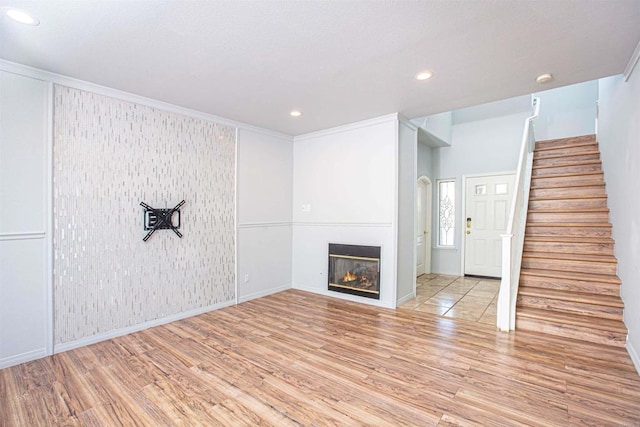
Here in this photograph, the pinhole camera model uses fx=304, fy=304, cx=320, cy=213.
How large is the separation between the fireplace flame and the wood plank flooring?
111 centimetres

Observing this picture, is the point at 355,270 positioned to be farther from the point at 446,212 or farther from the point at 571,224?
the point at 446,212

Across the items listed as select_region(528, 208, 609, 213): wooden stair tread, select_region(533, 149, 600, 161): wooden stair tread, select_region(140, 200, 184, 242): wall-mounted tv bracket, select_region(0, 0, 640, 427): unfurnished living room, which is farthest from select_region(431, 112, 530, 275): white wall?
select_region(140, 200, 184, 242): wall-mounted tv bracket

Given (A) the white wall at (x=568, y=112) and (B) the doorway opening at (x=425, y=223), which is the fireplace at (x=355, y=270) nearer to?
(B) the doorway opening at (x=425, y=223)

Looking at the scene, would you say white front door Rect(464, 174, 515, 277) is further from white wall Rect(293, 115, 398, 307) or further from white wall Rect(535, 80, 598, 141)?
white wall Rect(293, 115, 398, 307)

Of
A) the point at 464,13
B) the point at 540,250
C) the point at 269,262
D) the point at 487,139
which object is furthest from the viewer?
the point at 487,139

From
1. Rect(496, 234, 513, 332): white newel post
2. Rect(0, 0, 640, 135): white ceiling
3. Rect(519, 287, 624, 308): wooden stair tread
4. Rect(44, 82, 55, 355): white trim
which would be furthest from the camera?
Rect(496, 234, 513, 332): white newel post

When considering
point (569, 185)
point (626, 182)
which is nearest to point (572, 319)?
point (626, 182)

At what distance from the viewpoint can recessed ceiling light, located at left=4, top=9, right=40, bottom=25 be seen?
2006 millimetres

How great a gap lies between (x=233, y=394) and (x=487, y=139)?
629cm

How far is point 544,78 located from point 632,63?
617mm

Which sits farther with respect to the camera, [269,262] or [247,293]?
[269,262]

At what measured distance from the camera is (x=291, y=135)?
17.3 ft

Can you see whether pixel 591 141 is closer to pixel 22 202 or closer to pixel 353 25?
pixel 353 25

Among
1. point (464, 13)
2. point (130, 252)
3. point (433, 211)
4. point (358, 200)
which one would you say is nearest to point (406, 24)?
point (464, 13)
